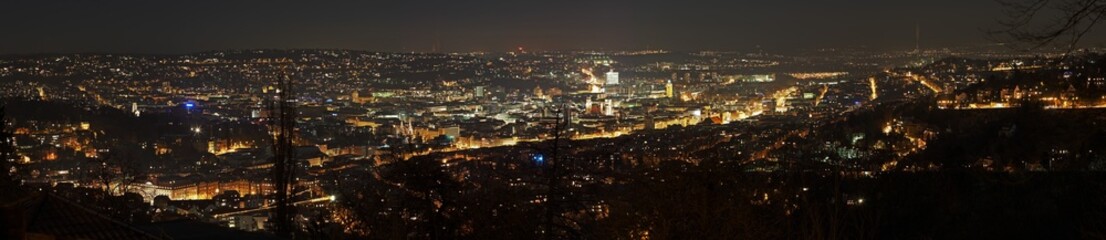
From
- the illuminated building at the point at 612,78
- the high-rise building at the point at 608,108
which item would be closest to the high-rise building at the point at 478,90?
the high-rise building at the point at 608,108

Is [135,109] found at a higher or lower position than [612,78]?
higher

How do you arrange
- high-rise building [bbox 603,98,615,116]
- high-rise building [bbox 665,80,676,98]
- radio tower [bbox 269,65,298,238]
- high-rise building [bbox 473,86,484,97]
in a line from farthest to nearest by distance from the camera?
1. high-rise building [bbox 665,80,676,98]
2. high-rise building [bbox 473,86,484,97]
3. high-rise building [bbox 603,98,615,116]
4. radio tower [bbox 269,65,298,238]

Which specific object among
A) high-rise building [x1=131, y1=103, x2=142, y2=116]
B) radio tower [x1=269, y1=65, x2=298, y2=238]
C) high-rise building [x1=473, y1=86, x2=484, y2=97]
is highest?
radio tower [x1=269, y1=65, x2=298, y2=238]

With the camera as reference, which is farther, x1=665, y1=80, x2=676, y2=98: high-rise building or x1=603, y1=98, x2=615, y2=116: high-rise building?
x1=665, y1=80, x2=676, y2=98: high-rise building

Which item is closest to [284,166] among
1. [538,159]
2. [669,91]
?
[538,159]

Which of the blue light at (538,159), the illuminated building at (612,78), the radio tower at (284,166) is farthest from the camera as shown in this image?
the illuminated building at (612,78)

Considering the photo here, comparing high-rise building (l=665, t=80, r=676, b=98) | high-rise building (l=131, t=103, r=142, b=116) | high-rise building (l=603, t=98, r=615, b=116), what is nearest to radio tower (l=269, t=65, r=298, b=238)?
high-rise building (l=131, t=103, r=142, b=116)

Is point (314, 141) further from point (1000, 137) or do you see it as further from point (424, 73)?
point (424, 73)

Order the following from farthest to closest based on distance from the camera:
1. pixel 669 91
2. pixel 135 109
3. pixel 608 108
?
1. pixel 669 91
2. pixel 608 108
3. pixel 135 109

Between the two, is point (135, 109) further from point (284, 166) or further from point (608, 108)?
point (284, 166)

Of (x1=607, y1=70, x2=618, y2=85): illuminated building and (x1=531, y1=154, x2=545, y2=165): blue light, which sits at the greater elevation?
(x1=531, y1=154, x2=545, y2=165): blue light

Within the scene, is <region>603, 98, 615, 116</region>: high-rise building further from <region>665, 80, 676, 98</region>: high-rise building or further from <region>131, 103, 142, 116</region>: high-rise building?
<region>131, 103, 142, 116</region>: high-rise building

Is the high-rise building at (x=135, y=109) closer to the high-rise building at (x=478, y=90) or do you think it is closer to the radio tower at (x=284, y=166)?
the high-rise building at (x=478, y=90)

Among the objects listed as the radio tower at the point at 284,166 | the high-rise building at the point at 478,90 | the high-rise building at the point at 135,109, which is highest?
the radio tower at the point at 284,166
